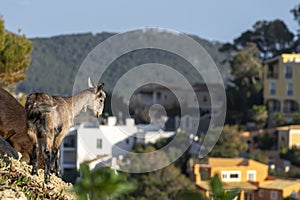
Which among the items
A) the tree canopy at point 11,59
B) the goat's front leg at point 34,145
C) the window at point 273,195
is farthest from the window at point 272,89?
the goat's front leg at point 34,145

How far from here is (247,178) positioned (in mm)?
37438

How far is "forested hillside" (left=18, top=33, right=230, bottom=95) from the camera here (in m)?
79.4

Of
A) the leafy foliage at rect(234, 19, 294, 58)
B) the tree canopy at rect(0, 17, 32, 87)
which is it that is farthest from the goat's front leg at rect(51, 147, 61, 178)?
the leafy foliage at rect(234, 19, 294, 58)

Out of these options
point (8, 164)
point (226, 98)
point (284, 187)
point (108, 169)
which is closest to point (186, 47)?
point (284, 187)

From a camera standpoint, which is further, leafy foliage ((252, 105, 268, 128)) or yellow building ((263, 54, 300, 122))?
yellow building ((263, 54, 300, 122))

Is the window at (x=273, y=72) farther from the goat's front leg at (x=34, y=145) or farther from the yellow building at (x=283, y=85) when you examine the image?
the goat's front leg at (x=34, y=145)

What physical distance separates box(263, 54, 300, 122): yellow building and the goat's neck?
147ft

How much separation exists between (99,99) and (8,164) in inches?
75.0

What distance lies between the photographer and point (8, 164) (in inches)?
185

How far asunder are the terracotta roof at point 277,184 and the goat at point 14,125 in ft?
95.5

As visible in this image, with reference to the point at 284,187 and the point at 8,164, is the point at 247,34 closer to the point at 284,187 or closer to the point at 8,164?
the point at 284,187

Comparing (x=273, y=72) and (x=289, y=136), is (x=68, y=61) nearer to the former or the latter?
(x=273, y=72)

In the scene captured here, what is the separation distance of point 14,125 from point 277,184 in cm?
3022

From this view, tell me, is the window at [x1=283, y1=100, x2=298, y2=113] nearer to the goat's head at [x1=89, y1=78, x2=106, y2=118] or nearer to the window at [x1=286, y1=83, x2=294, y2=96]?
the window at [x1=286, y1=83, x2=294, y2=96]
